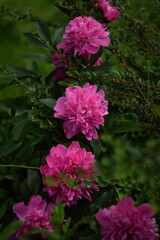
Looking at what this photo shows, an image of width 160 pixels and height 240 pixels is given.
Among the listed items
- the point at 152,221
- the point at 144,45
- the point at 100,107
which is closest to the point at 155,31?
the point at 144,45

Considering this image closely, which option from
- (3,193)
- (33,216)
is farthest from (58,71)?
(33,216)

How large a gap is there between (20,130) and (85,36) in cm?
30

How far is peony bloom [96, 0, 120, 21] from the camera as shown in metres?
1.34

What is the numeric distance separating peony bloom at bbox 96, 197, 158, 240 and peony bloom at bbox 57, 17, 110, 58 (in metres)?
0.51

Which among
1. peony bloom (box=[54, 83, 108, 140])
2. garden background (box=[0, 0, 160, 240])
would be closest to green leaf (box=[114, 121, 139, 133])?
garden background (box=[0, 0, 160, 240])

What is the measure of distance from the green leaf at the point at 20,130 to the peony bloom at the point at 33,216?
25 cm

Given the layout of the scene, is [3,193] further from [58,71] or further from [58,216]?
[58,71]

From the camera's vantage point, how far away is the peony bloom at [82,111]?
109 cm

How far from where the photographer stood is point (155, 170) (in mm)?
726

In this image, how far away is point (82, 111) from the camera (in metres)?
1.08

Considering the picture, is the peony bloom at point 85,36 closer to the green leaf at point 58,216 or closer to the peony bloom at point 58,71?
the peony bloom at point 58,71

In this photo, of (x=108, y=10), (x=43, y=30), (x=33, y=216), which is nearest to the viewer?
(x=33, y=216)

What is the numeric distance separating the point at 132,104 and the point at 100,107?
87mm

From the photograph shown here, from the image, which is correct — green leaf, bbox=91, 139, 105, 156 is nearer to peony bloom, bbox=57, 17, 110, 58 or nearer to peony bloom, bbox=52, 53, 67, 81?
peony bloom, bbox=57, 17, 110, 58
